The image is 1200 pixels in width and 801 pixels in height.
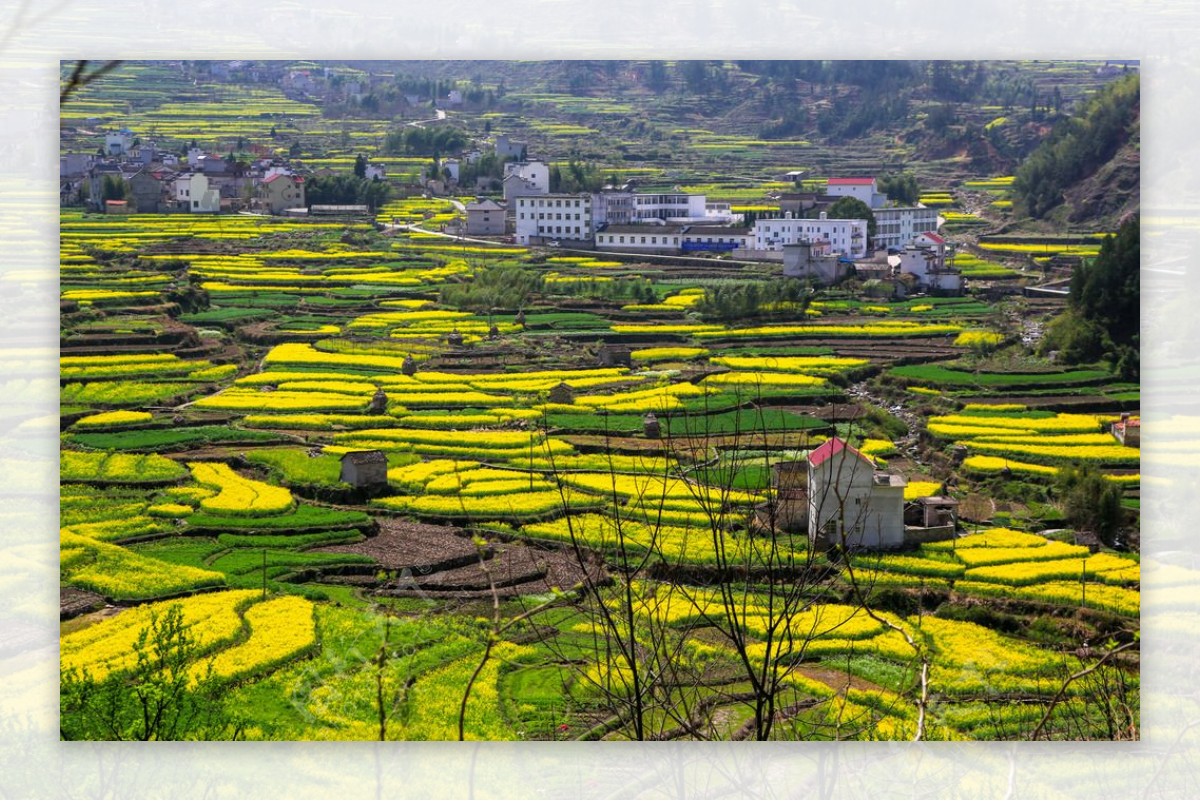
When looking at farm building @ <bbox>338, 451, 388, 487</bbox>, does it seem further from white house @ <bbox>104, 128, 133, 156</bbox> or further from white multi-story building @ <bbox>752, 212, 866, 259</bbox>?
white multi-story building @ <bbox>752, 212, 866, 259</bbox>

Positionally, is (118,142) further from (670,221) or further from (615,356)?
(670,221)

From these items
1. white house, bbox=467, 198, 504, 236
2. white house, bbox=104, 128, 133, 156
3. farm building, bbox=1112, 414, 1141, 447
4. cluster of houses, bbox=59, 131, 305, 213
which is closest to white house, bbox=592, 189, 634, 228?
white house, bbox=467, 198, 504, 236

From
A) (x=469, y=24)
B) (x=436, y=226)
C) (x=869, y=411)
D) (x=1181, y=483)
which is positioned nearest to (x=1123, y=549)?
(x=1181, y=483)

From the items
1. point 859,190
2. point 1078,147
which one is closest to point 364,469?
point 859,190

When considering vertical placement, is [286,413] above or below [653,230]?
below

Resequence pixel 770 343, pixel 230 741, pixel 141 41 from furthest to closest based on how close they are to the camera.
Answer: pixel 770 343 → pixel 141 41 → pixel 230 741

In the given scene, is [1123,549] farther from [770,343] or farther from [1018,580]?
[770,343]
